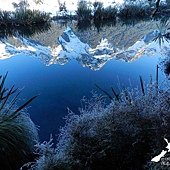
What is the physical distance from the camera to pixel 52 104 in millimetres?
6180

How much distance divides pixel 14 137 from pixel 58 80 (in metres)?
3.20

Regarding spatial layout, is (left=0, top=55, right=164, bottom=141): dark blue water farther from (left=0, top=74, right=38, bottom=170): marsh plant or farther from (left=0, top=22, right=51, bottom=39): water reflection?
(left=0, top=22, right=51, bottom=39): water reflection

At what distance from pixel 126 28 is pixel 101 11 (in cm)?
298

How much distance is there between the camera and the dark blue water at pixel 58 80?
584cm

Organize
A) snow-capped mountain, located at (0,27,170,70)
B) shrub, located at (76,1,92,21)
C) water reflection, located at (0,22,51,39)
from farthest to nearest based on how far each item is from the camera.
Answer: shrub, located at (76,1,92,21)
water reflection, located at (0,22,51,39)
snow-capped mountain, located at (0,27,170,70)

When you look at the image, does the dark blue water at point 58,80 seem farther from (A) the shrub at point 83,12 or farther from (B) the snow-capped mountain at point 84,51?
(A) the shrub at point 83,12

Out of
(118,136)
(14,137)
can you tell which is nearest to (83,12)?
(14,137)

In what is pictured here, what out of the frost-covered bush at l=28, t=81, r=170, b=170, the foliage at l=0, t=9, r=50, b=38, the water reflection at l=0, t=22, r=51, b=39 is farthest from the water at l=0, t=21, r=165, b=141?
the foliage at l=0, t=9, r=50, b=38

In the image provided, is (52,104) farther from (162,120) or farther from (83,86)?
(162,120)

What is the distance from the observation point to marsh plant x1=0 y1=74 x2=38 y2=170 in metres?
4.13

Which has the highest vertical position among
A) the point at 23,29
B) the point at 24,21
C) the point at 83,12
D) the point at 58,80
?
the point at 83,12

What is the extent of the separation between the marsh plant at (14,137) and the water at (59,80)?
69 centimetres

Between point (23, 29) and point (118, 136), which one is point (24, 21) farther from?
point (118, 136)

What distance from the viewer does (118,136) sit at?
380 cm
